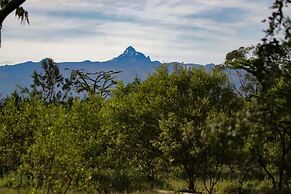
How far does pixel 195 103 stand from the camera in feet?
87.5

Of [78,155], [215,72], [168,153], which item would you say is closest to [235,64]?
[215,72]

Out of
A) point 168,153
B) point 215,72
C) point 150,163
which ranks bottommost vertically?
point 150,163

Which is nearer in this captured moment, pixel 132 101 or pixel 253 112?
pixel 253 112

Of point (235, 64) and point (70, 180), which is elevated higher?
point (235, 64)

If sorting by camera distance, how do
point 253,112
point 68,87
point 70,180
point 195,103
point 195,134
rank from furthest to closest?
point 68,87 → point 195,103 → point 195,134 → point 70,180 → point 253,112

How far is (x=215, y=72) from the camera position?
3006 cm

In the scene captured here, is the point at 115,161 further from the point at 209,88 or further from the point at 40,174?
the point at 40,174

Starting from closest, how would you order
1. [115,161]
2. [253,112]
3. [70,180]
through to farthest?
[253,112], [70,180], [115,161]

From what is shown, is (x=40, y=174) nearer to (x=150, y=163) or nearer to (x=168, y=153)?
(x=168, y=153)

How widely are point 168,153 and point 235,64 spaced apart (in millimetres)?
9543

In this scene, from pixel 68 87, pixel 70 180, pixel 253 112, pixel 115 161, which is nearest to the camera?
pixel 253 112

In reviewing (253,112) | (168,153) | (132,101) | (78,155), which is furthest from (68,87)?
(253,112)

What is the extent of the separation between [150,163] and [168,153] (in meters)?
6.84

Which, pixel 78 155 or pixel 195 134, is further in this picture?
pixel 195 134
